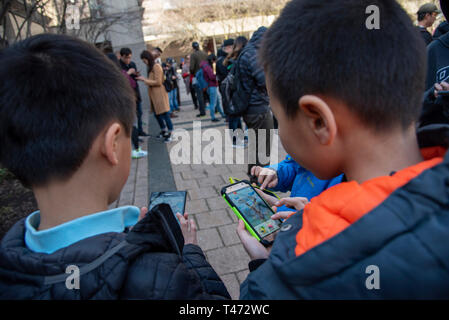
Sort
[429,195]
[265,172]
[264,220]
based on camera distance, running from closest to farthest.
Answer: [429,195] < [264,220] < [265,172]

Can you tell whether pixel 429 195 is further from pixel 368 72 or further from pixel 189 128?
pixel 189 128

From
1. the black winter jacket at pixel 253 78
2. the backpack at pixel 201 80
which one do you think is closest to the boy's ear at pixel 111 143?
the black winter jacket at pixel 253 78

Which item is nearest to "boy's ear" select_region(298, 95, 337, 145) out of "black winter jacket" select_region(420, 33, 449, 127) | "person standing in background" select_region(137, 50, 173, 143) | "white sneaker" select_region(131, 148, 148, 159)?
"black winter jacket" select_region(420, 33, 449, 127)

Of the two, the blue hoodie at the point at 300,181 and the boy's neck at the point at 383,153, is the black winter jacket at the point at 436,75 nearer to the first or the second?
the blue hoodie at the point at 300,181

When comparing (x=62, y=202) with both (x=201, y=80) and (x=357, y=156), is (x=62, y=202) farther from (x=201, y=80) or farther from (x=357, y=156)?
(x=201, y=80)

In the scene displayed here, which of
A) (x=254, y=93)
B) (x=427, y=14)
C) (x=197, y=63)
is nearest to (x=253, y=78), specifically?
(x=254, y=93)

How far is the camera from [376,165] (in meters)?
0.79

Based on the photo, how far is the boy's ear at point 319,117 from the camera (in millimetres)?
752

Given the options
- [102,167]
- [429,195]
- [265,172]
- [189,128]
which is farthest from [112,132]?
[189,128]

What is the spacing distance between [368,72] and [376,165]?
0.81ft

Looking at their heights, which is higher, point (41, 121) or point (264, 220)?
point (41, 121)

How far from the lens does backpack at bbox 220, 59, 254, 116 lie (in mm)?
3977

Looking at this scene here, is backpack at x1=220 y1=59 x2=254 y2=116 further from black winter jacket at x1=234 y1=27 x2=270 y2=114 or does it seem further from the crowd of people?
the crowd of people
